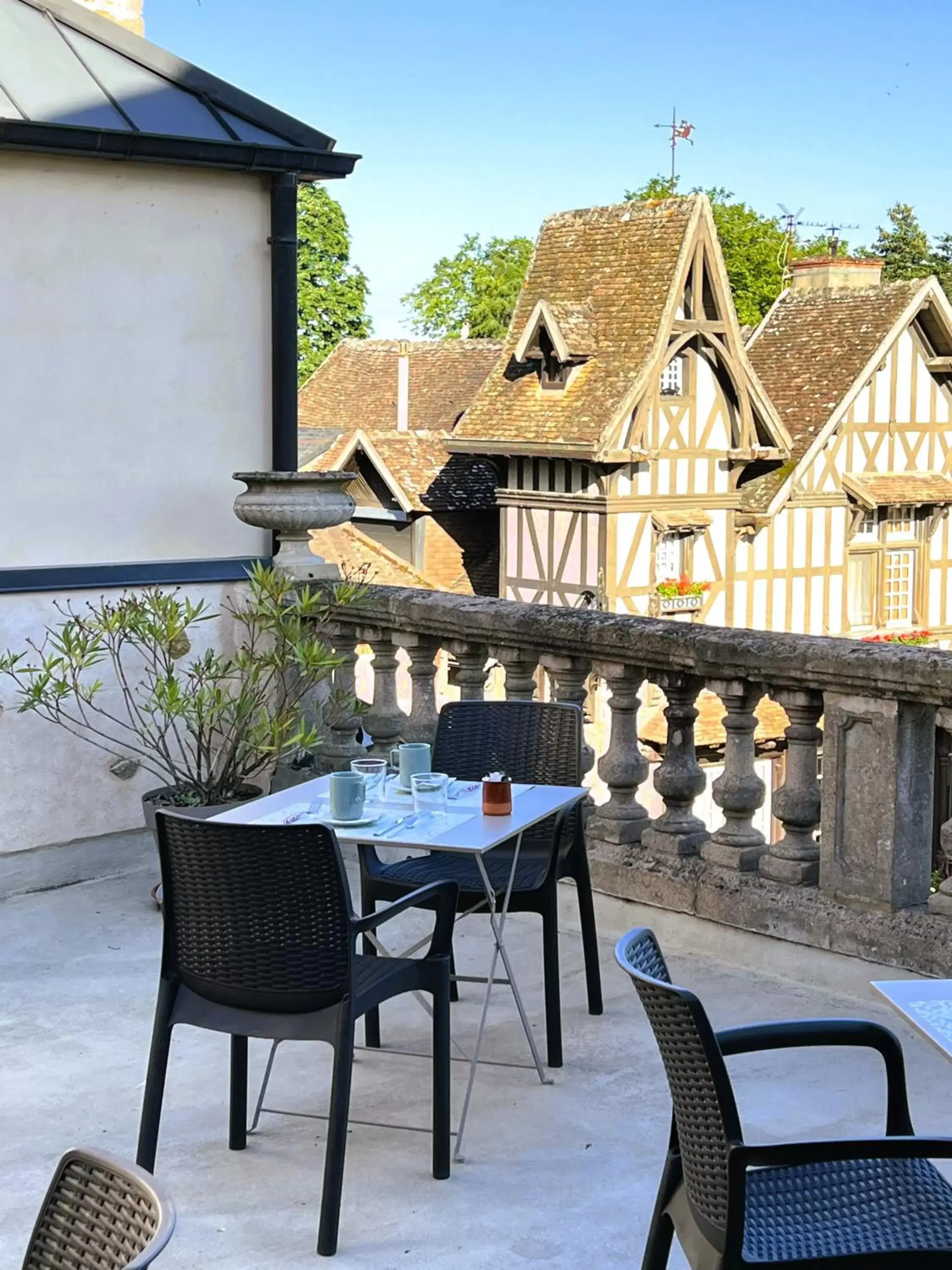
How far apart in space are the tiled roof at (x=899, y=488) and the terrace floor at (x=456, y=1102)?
18843mm

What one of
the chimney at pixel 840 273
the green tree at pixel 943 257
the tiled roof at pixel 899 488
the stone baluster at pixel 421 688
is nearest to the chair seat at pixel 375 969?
the stone baluster at pixel 421 688

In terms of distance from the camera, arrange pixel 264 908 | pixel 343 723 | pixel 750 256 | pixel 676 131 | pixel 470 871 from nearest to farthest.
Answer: pixel 264 908
pixel 470 871
pixel 343 723
pixel 676 131
pixel 750 256

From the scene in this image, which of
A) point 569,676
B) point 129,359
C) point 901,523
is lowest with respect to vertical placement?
point 569,676

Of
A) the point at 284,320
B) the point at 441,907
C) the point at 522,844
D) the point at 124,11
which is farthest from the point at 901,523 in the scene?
the point at 441,907

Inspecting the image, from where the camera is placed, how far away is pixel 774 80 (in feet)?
151

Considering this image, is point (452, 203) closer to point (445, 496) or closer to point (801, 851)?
point (445, 496)

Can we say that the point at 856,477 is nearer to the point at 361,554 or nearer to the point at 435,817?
the point at 361,554

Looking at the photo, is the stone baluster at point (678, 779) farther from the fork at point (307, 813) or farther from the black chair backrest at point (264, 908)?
the black chair backrest at point (264, 908)

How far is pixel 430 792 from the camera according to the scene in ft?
13.7

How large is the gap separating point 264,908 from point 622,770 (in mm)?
2179

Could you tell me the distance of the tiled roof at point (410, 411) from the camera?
24609 mm

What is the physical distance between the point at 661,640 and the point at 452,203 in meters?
43.7

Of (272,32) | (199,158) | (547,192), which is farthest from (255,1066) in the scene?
Result: (547,192)

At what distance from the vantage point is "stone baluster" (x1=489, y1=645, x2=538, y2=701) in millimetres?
5578
